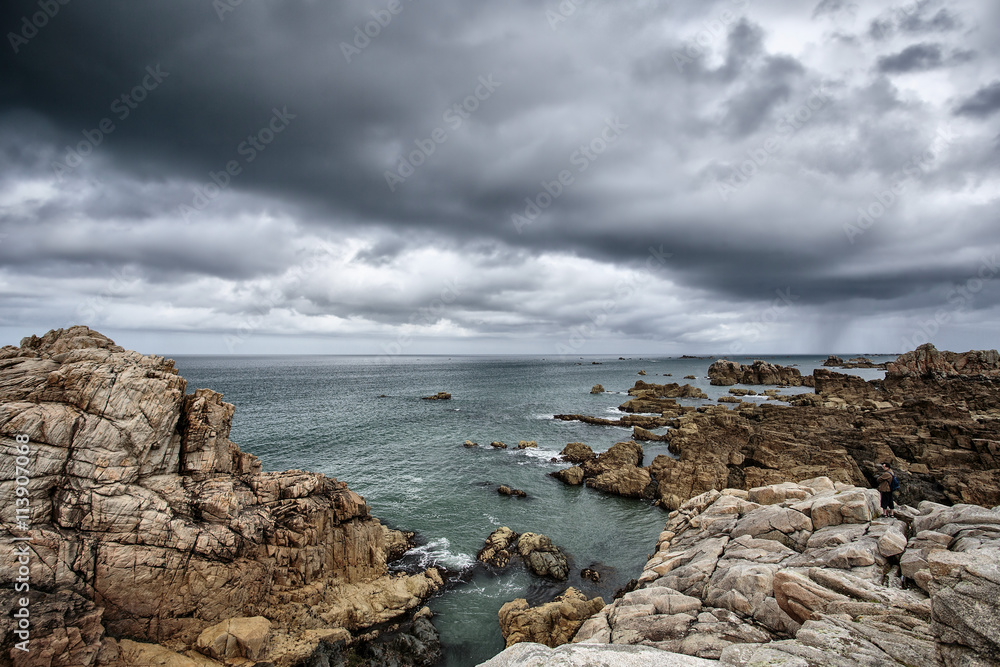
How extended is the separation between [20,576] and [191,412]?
7.41 metres

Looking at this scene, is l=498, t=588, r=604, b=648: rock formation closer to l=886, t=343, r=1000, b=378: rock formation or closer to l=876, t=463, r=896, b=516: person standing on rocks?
l=876, t=463, r=896, b=516: person standing on rocks

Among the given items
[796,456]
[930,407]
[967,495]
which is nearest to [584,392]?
[930,407]

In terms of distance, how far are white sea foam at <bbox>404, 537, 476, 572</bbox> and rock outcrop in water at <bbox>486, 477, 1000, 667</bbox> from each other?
1134cm

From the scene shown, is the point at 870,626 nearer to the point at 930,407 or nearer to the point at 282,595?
the point at 282,595

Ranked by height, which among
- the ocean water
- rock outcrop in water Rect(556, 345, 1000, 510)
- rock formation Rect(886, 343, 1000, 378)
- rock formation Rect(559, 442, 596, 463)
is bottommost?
the ocean water

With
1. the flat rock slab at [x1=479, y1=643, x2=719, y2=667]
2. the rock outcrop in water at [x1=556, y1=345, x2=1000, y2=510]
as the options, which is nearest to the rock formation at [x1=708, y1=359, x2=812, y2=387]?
the rock outcrop in water at [x1=556, y1=345, x2=1000, y2=510]

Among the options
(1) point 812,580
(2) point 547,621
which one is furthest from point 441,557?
(1) point 812,580

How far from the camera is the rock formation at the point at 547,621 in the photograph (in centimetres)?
1658

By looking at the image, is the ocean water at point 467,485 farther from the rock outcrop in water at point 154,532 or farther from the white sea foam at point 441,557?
the rock outcrop in water at point 154,532

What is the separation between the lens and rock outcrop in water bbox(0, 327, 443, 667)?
1378 cm

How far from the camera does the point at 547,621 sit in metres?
17.1

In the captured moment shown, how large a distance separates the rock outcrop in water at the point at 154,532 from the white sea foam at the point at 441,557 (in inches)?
123

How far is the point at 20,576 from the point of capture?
502 inches

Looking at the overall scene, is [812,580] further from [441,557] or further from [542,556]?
[441,557]
